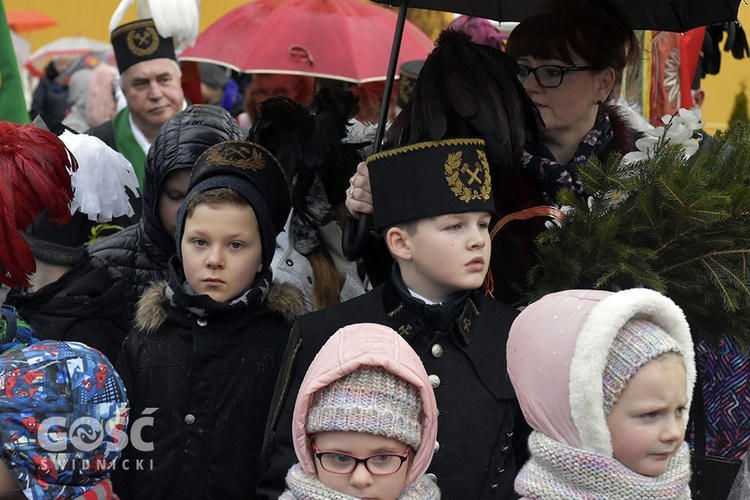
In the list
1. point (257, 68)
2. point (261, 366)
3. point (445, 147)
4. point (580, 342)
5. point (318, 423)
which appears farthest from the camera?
point (257, 68)

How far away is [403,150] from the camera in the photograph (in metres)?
3.79

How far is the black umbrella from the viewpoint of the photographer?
4.30 meters

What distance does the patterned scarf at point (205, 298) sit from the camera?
157 inches

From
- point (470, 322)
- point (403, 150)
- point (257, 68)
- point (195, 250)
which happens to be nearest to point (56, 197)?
point (195, 250)

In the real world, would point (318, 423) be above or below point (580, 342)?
below

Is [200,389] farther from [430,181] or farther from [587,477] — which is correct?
[587,477]

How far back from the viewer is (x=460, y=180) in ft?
12.2

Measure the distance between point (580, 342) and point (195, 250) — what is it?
5.17ft

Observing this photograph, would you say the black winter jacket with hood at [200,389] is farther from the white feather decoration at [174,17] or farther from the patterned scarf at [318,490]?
the white feather decoration at [174,17]

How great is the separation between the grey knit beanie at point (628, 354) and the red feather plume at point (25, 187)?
6.39ft

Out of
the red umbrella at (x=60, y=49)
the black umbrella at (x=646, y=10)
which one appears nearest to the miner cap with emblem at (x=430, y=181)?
the black umbrella at (x=646, y=10)

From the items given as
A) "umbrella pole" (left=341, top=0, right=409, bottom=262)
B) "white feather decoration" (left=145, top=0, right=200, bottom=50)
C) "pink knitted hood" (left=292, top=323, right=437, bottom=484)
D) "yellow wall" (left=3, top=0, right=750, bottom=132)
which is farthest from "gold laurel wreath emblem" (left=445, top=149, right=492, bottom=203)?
"yellow wall" (left=3, top=0, right=750, bottom=132)

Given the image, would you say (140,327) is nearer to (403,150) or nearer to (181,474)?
(181,474)

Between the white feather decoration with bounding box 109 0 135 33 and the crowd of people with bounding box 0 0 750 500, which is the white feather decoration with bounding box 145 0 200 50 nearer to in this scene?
the white feather decoration with bounding box 109 0 135 33
